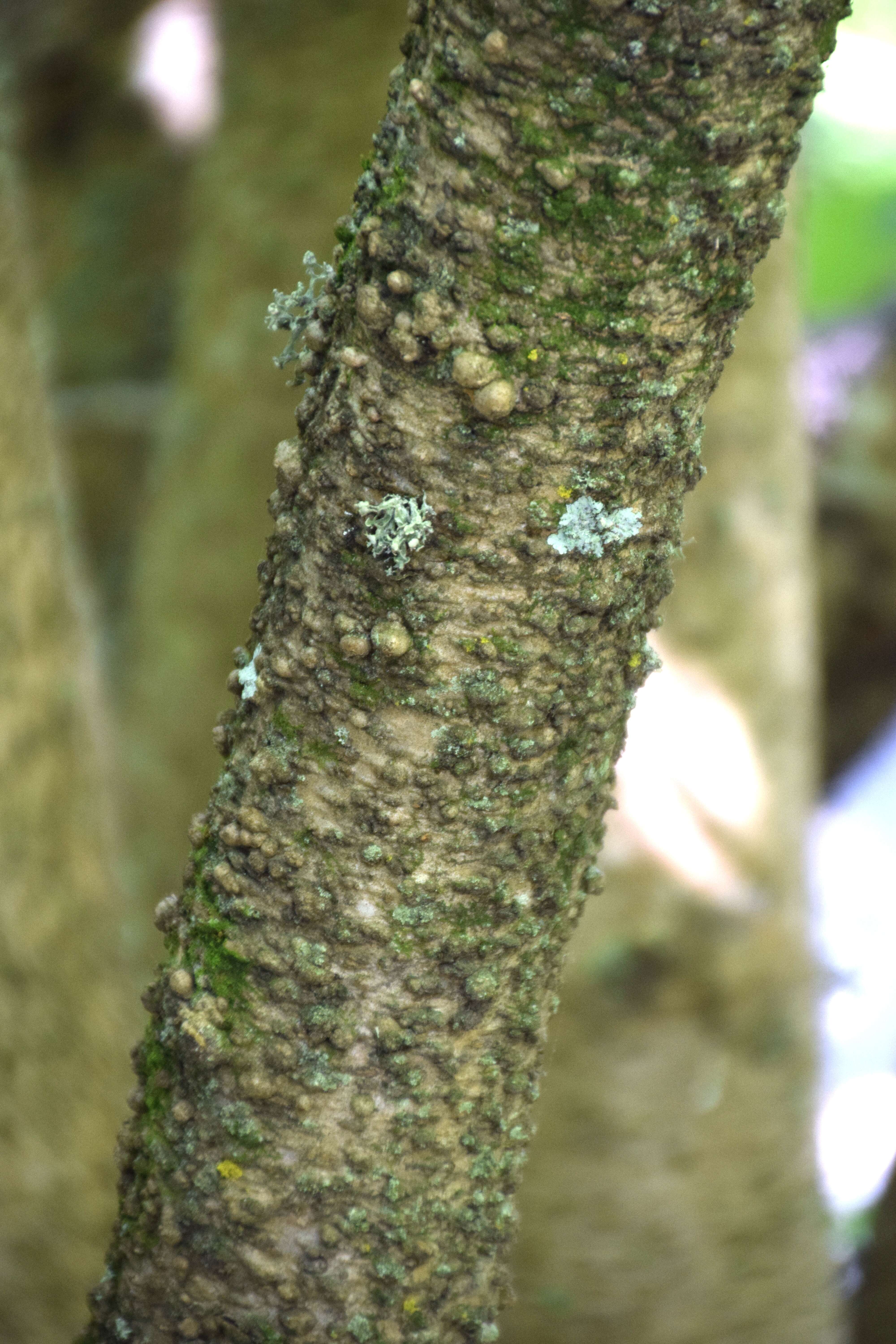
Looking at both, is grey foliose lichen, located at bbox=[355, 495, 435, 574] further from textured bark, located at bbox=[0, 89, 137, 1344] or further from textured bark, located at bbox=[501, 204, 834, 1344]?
textured bark, located at bbox=[501, 204, 834, 1344]

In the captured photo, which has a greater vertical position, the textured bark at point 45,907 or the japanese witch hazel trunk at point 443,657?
the textured bark at point 45,907

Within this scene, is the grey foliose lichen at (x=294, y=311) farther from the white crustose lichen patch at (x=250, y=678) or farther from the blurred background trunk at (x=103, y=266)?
the blurred background trunk at (x=103, y=266)

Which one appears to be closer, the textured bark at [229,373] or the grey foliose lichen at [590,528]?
the grey foliose lichen at [590,528]

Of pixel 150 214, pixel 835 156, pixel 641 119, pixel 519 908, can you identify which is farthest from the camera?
pixel 835 156

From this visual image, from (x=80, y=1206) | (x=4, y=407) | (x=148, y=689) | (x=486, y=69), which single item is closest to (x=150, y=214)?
(x=148, y=689)

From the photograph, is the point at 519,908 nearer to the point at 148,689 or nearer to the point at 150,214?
the point at 148,689

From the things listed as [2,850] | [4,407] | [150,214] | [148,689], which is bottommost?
[2,850]

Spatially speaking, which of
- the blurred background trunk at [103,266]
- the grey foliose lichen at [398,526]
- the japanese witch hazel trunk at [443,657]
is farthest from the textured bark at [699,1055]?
the blurred background trunk at [103,266]

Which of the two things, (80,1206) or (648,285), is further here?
(80,1206)
